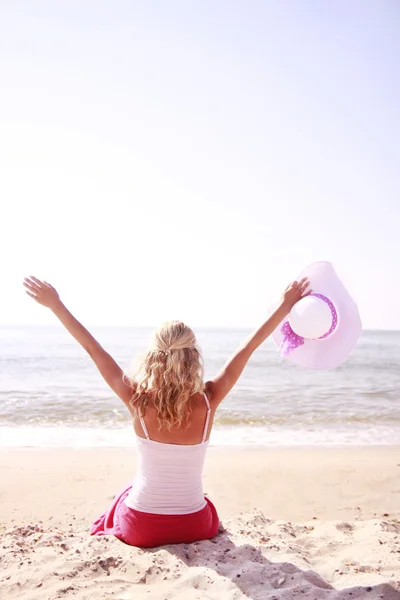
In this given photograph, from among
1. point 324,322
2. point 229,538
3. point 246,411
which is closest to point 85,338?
point 324,322

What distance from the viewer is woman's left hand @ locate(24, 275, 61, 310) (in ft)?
10.4

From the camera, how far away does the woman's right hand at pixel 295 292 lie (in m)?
3.34

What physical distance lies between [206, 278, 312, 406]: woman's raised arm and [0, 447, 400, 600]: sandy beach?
1.02m

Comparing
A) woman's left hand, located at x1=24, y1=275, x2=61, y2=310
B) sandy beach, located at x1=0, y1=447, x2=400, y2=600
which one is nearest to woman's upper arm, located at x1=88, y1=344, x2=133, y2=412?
woman's left hand, located at x1=24, y1=275, x2=61, y2=310

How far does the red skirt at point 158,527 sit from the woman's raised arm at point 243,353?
0.76 m

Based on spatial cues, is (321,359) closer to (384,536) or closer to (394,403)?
(384,536)

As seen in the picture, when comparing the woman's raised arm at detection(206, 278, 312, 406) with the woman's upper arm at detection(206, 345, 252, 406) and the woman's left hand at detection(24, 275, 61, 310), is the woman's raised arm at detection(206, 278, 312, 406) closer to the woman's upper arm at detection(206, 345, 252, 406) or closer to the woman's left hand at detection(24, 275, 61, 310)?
the woman's upper arm at detection(206, 345, 252, 406)

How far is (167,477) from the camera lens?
3041 millimetres

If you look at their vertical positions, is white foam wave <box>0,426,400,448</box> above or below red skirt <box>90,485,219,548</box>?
below

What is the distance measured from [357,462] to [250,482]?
1677mm

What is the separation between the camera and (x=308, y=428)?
8938 mm

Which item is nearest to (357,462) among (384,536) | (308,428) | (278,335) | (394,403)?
(308,428)

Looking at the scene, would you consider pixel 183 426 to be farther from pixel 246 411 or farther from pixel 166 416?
pixel 246 411

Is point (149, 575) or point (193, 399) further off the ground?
point (193, 399)
